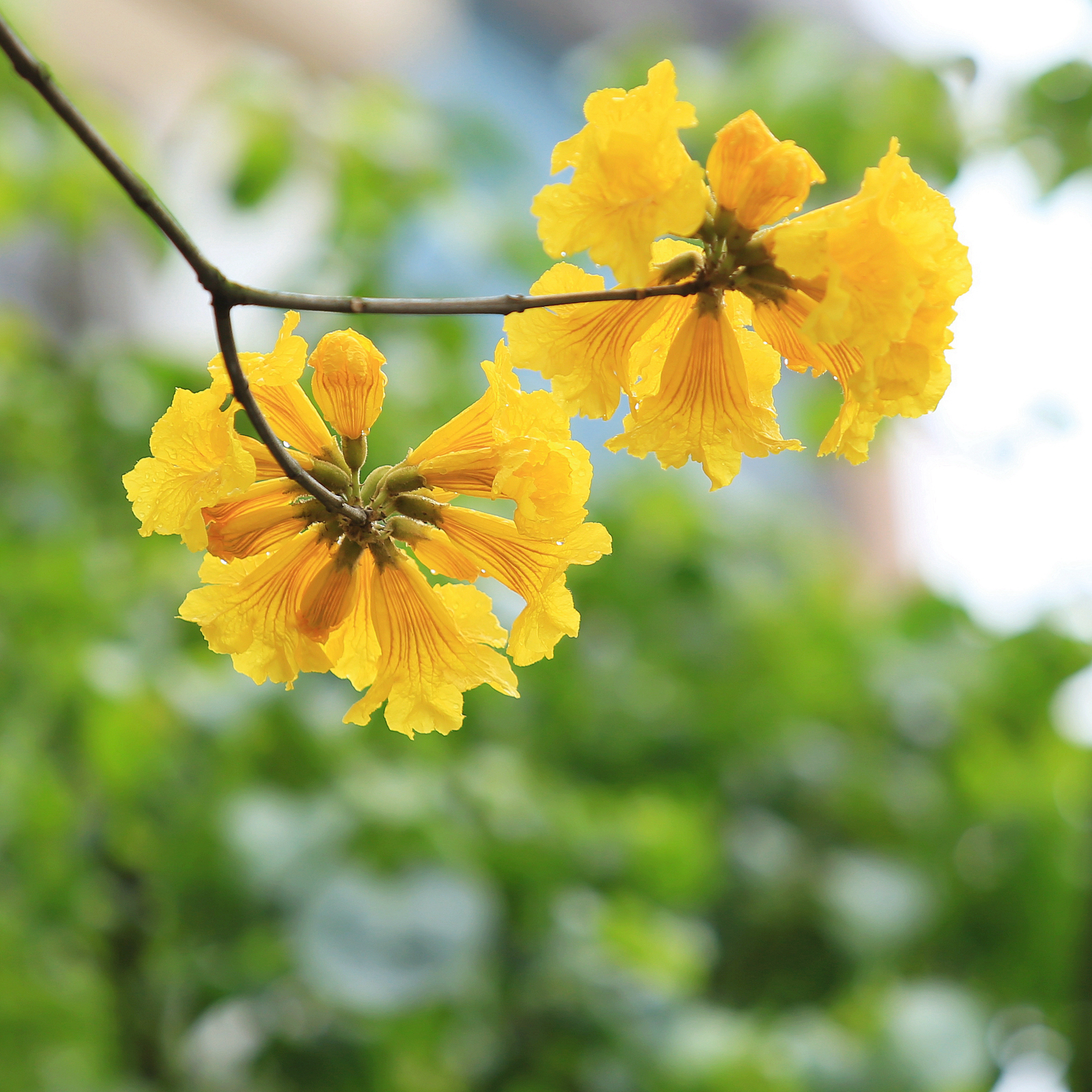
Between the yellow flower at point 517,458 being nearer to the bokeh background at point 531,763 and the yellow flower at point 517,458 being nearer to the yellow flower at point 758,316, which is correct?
Answer: the yellow flower at point 758,316

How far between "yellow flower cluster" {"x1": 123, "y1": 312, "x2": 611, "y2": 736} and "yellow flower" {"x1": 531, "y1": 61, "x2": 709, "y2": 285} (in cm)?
3

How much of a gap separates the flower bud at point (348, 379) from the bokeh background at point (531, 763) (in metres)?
0.30

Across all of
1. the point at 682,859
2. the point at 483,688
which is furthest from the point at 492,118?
the point at 682,859

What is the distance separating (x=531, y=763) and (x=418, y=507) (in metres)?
0.67

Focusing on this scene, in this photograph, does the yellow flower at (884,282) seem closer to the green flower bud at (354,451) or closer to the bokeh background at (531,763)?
the green flower bud at (354,451)

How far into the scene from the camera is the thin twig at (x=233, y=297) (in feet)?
0.58

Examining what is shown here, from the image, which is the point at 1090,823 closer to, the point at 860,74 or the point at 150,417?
the point at 860,74

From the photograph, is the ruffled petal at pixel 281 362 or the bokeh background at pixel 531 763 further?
the bokeh background at pixel 531 763

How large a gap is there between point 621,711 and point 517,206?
0.40 metres

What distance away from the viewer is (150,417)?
0.80 m

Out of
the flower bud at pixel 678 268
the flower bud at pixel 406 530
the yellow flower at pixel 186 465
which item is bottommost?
the yellow flower at pixel 186 465

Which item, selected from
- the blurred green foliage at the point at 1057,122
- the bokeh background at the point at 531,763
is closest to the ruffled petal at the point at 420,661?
the bokeh background at the point at 531,763

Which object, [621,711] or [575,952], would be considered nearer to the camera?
[575,952]

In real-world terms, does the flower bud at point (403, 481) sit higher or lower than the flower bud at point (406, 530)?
higher
